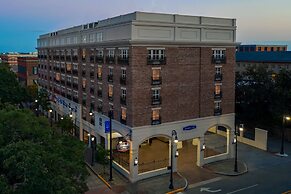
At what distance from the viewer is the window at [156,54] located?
33.3m

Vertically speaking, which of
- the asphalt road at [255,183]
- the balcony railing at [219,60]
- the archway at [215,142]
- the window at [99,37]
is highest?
the window at [99,37]

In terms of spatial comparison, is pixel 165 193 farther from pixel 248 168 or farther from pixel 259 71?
pixel 259 71

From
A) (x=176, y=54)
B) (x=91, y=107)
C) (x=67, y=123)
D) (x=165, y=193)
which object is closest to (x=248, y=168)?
(x=165, y=193)

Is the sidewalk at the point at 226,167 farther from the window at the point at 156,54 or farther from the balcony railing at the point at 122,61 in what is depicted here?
the balcony railing at the point at 122,61

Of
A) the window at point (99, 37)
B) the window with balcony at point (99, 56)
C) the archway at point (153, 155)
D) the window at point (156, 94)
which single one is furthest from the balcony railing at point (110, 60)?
the archway at point (153, 155)

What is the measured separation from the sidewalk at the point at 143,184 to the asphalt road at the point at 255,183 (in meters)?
1.81

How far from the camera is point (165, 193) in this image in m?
29.8

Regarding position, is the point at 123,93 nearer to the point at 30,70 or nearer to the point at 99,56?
the point at 99,56

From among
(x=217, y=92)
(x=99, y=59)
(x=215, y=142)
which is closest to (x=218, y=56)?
(x=217, y=92)

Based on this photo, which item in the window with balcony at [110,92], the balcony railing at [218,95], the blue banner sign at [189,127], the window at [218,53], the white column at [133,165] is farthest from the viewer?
the balcony railing at [218,95]

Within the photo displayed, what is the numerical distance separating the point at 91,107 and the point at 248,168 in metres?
21.4

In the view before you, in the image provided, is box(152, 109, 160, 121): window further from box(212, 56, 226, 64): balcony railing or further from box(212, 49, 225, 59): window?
box(212, 49, 225, 59): window

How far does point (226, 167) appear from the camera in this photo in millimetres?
36344

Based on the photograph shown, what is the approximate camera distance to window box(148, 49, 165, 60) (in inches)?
1310
